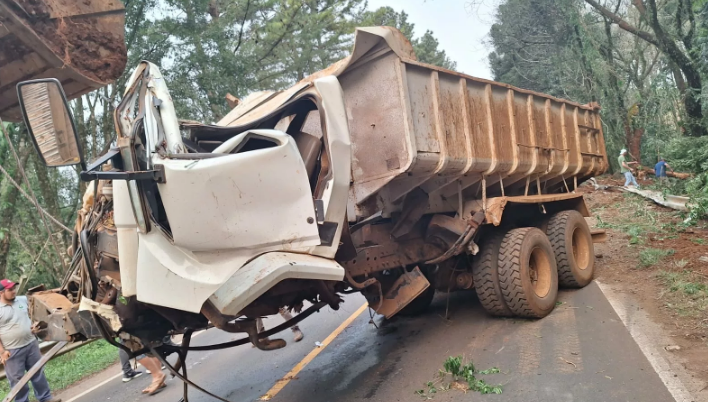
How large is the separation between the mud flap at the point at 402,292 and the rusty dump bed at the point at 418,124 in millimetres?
733

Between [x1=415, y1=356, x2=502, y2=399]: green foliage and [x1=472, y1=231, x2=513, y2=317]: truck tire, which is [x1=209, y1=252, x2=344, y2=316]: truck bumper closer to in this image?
[x1=415, y1=356, x2=502, y2=399]: green foliage

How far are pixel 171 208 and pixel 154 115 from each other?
69 cm

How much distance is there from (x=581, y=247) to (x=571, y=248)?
26.7 inches

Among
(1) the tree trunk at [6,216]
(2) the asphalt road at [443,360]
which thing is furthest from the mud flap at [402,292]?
(1) the tree trunk at [6,216]

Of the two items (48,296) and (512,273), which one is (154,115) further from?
(512,273)

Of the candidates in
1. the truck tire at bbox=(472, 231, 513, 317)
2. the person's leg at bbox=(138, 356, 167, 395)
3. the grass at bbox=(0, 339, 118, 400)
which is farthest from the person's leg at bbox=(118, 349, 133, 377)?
the truck tire at bbox=(472, 231, 513, 317)

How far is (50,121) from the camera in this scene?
241 cm

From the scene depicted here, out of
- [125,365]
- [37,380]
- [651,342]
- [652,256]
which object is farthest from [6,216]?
[652,256]

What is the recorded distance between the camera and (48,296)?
362 centimetres

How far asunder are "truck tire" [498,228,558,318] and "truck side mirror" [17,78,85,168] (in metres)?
4.24

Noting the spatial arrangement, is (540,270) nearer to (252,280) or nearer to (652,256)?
(652,256)

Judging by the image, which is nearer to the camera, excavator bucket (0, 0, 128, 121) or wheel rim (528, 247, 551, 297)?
excavator bucket (0, 0, 128, 121)

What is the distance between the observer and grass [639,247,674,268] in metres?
7.16

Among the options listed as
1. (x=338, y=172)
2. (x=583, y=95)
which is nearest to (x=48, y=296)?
(x=338, y=172)
